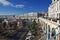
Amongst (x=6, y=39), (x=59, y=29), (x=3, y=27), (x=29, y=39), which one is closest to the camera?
(x=59, y=29)

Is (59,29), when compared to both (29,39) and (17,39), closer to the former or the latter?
(29,39)

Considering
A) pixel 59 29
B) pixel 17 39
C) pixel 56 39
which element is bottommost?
pixel 17 39

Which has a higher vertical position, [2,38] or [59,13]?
[59,13]

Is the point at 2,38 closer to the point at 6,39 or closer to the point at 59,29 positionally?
the point at 6,39

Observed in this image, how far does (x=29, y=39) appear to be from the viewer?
906cm

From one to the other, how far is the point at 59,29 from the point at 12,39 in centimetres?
624

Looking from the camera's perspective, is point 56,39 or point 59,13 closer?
point 56,39

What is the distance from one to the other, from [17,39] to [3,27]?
19.3 ft

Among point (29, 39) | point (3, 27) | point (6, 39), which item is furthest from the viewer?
point (3, 27)

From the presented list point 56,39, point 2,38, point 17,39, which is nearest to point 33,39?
point 17,39

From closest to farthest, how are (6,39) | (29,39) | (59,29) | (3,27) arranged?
(59,29), (29,39), (6,39), (3,27)

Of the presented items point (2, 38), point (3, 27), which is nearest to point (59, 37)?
point (2, 38)

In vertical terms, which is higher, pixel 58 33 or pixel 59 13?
pixel 59 13

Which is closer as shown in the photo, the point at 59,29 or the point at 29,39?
the point at 59,29
